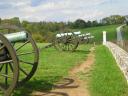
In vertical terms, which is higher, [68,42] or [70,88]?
[70,88]

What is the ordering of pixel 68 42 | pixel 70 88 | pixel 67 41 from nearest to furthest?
pixel 70 88, pixel 67 41, pixel 68 42

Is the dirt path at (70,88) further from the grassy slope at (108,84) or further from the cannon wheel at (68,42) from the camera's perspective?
the cannon wheel at (68,42)

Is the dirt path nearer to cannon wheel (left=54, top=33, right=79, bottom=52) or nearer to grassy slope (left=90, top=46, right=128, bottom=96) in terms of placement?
grassy slope (left=90, top=46, right=128, bottom=96)

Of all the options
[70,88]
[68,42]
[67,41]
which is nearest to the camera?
[70,88]

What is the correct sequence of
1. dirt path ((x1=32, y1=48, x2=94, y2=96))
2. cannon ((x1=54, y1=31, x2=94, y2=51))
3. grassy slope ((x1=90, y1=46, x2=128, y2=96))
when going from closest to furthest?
grassy slope ((x1=90, y1=46, x2=128, y2=96)), dirt path ((x1=32, y1=48, x2=94, y2=96)), cannon ((x1=54, y1=31, x2=94, y2=51))

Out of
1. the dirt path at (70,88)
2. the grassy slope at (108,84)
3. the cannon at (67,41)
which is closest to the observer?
the grassy slope at (108,84)

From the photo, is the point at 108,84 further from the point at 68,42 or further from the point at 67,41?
the point at 68,42

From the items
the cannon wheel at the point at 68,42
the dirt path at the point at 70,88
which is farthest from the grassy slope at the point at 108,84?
the cannon wheel at the point at 68,42

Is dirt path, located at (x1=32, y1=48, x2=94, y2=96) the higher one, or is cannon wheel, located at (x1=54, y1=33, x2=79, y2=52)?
dirt path, located at (x1=32, y1=48, x2=94, y2=96)

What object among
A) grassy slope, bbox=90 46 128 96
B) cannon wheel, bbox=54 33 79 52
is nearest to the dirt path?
grassy slope, bbox=90 46 128 96

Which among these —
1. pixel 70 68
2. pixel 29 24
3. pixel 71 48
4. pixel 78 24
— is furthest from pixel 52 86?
pixel 78 24

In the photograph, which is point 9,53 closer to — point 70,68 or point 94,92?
point 94,92

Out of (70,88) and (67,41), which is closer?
(70,88)

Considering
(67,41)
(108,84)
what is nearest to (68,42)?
(67,41)
